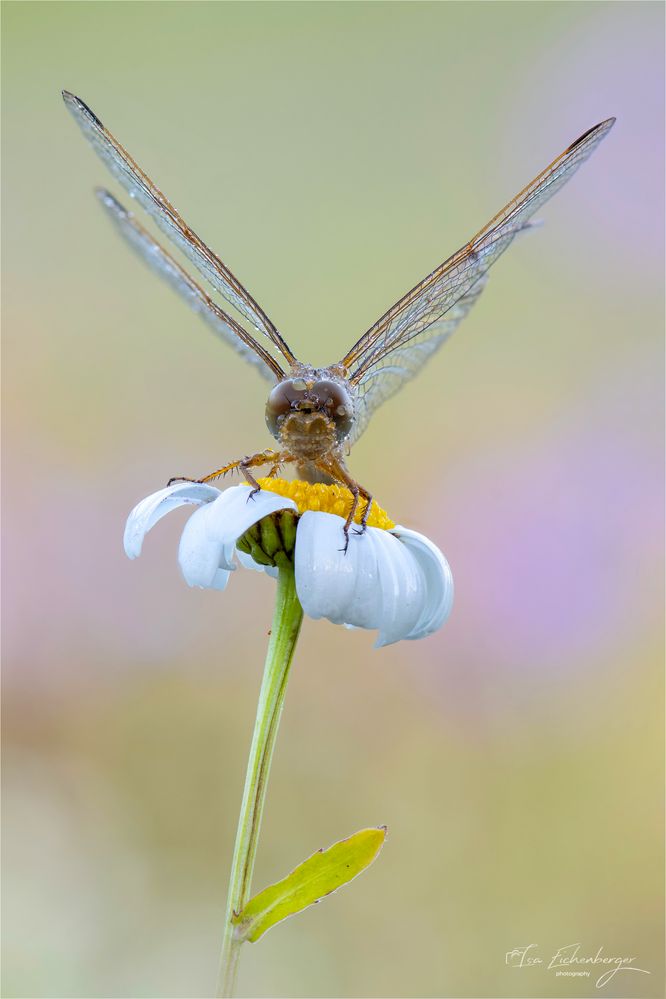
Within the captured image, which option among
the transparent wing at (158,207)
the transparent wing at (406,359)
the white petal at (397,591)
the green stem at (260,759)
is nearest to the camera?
the green stem at (260,759)

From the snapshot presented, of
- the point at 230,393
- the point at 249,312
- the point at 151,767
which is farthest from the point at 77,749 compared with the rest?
the point at 249,312

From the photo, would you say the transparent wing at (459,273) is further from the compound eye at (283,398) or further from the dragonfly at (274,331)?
the compound eye at (283,398)

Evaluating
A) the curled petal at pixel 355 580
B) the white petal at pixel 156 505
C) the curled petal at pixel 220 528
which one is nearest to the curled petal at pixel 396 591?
the curled petal at pixel 355 580

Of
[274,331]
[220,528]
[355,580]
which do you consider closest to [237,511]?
[220,528]

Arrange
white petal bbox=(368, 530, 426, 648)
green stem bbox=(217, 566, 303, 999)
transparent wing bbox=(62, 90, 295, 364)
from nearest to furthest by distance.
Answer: green stem bbox=(217, 566, 303, 999), white petal bbox=(368, 530, 426, 648), transparent wing bbox=(62, 90, 295, 364)

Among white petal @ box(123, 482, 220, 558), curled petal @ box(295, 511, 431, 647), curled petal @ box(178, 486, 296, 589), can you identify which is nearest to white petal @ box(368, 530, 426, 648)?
curled petal @ box(295, 511, 431, 647)

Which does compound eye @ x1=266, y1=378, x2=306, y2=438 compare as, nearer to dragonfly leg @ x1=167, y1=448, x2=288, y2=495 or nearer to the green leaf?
dragonfly leg @ x1=167, y1=448, x2=288, y2=495

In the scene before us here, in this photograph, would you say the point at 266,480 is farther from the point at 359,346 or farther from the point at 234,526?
the point at 359,346
